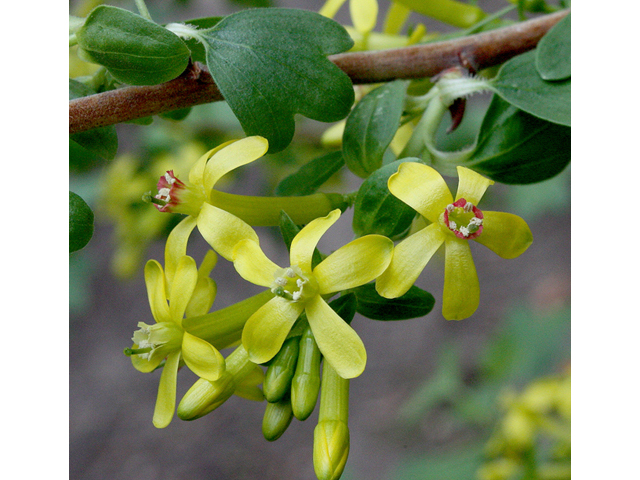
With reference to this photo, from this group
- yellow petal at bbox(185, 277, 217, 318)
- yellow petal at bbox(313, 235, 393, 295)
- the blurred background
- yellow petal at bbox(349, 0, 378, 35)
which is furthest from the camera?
the blurred background

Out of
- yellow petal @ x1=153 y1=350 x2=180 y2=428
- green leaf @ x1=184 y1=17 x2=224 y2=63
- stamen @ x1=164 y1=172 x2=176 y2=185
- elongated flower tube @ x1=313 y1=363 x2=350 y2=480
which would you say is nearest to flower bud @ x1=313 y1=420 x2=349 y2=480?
elongated flower tube @ x1=313 y1=363 x2=350 y2=480

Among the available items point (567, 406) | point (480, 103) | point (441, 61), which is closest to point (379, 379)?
point (480, 103)

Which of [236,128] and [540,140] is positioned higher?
[540,140]

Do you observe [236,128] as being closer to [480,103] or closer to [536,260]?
[480,103]

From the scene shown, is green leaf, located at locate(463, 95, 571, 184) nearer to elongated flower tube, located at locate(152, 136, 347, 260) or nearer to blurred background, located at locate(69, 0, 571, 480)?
elongated flower tube, located at locate(152, 136, 347, 260)

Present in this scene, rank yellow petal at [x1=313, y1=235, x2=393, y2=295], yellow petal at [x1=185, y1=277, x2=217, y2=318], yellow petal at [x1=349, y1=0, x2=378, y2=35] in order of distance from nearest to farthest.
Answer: yellow petal at [x1=313, y1=235, x2=393, y2=295] < yellow petal at [x1=185, y1=277, x2=217, y2=318] < yellow petal at [x1=349, y1=0, x2=378, y2=35]

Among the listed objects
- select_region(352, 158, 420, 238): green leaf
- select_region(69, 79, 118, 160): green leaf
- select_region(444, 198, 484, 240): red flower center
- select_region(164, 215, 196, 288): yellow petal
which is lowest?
select_region(164, 215, 196, 288): yellow petal

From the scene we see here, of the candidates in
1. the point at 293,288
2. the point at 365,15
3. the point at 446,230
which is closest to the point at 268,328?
the point at 293,288
